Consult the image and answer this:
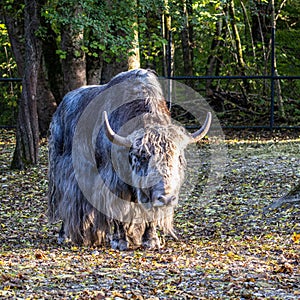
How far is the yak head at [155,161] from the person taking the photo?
5770mm

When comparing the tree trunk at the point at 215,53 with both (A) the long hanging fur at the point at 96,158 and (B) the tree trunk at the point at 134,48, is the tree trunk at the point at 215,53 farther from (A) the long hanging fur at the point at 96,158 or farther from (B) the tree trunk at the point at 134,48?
(A) the long hanging fur at the point at 96,158

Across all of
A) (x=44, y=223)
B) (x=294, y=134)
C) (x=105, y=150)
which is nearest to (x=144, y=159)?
(x=105, y=150)

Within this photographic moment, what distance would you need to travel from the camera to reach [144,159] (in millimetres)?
5977

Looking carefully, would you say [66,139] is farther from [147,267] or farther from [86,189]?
[147,267]

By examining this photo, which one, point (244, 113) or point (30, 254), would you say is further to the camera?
point (244, 113)

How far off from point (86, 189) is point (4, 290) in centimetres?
239

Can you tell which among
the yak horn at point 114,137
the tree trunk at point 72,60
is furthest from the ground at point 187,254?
the tree trunk at point 72,60

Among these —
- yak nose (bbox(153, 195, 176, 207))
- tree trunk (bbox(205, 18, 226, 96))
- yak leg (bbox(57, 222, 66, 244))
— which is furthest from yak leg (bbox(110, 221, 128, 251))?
tree trunk (bbox(205, 18, 226, 96))

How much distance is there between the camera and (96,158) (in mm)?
6848

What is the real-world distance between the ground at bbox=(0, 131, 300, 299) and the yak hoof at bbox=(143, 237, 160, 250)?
13 centimetres

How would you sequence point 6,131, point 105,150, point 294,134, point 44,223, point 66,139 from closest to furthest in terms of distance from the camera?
point 105,150 → point 66,139 → point 44,223 → point 294,134 → point 6,131

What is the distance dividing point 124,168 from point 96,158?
0.62 metres

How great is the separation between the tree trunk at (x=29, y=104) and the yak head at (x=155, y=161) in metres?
5.41

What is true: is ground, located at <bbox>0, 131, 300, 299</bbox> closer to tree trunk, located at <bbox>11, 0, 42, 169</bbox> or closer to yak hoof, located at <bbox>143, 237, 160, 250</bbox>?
yak hoof, located at <bbox>143, 237, 160, 250</bbox>
